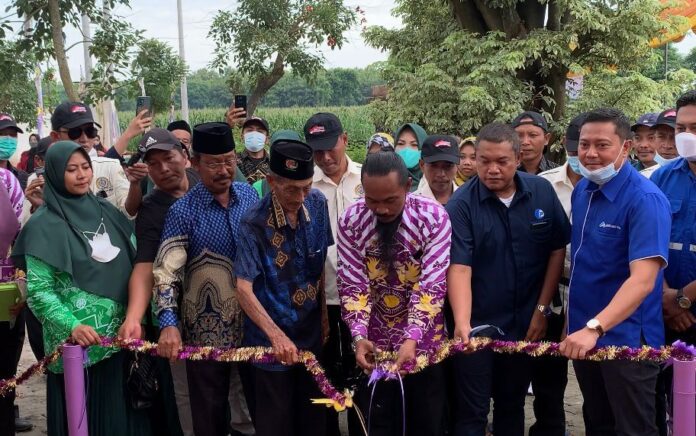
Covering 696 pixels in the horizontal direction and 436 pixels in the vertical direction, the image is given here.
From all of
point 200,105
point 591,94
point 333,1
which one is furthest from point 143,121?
point 200,105

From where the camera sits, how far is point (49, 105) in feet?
92.3

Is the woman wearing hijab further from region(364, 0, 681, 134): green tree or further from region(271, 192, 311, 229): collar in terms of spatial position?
region(364, 0, 681, 134): green tree

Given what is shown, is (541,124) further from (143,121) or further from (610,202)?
(143,121)

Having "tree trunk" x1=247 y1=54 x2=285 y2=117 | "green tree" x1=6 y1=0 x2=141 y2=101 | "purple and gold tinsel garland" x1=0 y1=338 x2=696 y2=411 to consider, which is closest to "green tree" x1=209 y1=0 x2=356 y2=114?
"tree trunk" x1=247 y1=54 x2=285 y2=117

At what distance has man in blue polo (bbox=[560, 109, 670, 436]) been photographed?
11.1ft

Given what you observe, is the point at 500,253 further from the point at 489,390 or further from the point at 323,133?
the point at 323,133

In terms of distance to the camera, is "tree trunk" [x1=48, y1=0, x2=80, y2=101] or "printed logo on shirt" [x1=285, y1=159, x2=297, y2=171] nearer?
"printed logo on shirt" [x1=285, y1=159, x2=297, y2=171]

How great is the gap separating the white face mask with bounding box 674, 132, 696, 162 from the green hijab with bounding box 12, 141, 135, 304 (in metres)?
3.26

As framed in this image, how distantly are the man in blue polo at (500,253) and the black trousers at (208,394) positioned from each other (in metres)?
1.36

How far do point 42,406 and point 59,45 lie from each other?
360 cm

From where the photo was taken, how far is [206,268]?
4.00 metres

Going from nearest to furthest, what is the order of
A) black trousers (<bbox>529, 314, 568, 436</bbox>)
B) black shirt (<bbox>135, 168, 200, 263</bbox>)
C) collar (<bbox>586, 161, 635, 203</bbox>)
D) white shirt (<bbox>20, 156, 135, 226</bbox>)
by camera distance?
collar (<bbox>586, 161, 635, 203</bbox>) → black shirt (<bbox>135, 168, 200, 263</bbox>) → black trousers (<bbox>529, 314, 568, 436</bbox>) → white shirt (<bbox>20, 156, 135, 226</bbox>)

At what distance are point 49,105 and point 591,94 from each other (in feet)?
73.1

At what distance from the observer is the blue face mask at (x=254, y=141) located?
6.66 m
